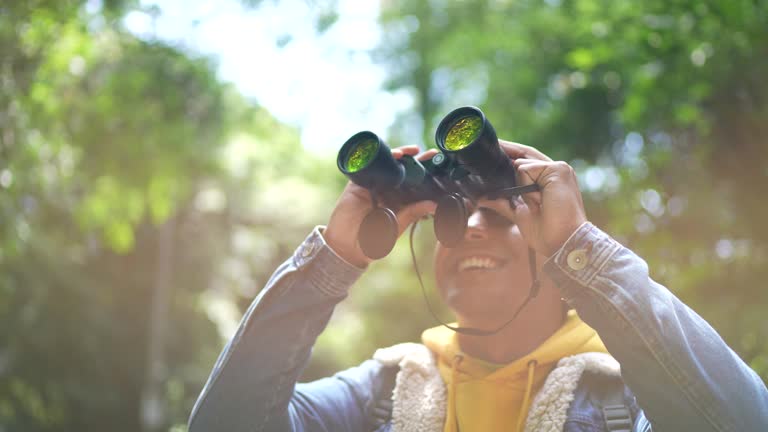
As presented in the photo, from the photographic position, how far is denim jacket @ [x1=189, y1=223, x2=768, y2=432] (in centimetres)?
127

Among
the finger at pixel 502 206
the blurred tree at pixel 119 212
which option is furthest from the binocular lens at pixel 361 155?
the blurred tree at pixel 119 212

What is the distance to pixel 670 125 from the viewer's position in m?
5.05

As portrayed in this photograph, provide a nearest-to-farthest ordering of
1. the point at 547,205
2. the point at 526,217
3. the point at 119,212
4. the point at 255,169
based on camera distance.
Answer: the point at 547,205
the point at 526,217
the point at 119,212
the point at 255,169

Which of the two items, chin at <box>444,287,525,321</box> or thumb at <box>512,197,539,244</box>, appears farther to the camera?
chin at <box>444,287,525,321</box>

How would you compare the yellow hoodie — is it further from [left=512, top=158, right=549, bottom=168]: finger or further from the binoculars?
[left=512, top=158, right=549, bottom=168]: finger

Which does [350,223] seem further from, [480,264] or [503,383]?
[503,383]

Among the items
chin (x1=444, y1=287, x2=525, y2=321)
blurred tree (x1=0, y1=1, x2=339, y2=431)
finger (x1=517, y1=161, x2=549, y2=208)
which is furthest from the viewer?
blurred tree (x1=0, y1=1, x2=339, y2=431)

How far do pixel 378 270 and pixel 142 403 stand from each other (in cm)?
459

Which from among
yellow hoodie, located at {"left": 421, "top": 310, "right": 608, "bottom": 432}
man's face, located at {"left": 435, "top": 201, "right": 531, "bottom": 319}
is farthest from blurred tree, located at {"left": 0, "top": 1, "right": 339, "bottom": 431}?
yellow hoodie, located at {"left": 421, "top": 310, "right": 608, "bottom": 432}

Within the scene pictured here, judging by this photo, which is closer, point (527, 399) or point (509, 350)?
point (527, 399)

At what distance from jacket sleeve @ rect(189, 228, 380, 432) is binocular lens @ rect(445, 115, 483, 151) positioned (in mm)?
404

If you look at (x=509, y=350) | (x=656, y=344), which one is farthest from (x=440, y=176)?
(x=656, y=344)

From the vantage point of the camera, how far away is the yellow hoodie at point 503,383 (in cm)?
164

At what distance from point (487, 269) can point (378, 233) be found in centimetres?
36
